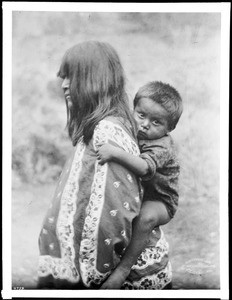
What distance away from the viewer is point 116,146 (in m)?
1.85

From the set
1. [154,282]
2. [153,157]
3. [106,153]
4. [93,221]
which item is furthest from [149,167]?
[154,282]

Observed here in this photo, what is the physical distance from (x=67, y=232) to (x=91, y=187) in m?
0.16

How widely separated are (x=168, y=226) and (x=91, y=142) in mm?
371

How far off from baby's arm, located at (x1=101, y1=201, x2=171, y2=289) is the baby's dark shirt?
0.04 meters

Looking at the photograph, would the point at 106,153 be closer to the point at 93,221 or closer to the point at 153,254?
the point at 93,221

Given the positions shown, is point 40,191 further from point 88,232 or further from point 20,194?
point 88,232

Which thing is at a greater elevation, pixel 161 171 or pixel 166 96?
pixel 166 96

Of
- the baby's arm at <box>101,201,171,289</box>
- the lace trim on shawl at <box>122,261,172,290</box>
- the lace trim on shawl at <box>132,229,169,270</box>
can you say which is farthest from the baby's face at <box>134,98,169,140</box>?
the lace trim on shawl at <box>122,261,172,290</box>

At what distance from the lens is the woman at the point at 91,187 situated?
184 centimetres

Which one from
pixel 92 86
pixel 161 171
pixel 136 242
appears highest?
pixel 92 86

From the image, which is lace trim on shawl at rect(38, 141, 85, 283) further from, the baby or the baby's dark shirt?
the baby's dark shirt

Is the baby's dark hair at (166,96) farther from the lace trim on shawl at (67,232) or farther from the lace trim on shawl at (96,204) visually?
the lace trim on shawl at (67,232)

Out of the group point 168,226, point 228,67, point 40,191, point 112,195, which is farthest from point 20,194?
point 228,67

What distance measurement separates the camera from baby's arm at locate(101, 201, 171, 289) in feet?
6.10
